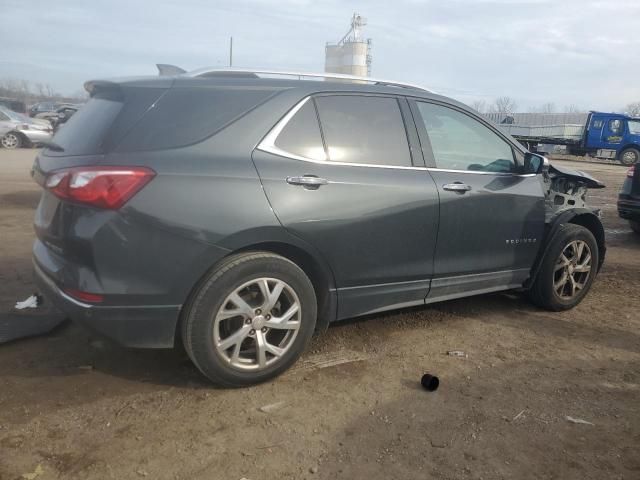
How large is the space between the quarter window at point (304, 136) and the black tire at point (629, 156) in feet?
89.1

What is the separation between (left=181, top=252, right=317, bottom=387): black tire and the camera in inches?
112

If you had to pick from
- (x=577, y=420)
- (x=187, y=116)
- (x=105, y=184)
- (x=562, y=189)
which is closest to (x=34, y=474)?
(x=105, y=184)

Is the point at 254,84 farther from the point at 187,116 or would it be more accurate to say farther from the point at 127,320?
the point at 127,320

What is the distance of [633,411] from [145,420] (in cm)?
272

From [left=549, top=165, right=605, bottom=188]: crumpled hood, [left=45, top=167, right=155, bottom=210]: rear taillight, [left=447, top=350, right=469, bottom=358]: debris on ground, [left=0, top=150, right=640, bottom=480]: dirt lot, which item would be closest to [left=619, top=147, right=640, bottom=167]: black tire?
[left=549, top=165, right=605, bottom=188]: crumpled hood

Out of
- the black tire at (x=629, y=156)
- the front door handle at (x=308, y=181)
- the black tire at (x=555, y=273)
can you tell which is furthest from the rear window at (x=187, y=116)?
the black tire at (x=629, y=156)

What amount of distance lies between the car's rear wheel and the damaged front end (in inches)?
740

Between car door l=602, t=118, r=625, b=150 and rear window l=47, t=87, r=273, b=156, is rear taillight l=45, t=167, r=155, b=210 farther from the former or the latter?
car door l=602, t=118, r=625, b=150

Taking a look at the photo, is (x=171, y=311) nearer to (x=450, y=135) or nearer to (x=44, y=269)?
(x=44, y=269)

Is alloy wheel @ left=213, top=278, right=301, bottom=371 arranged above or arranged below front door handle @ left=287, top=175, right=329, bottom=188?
below

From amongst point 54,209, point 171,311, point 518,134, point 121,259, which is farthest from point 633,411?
point 518,134

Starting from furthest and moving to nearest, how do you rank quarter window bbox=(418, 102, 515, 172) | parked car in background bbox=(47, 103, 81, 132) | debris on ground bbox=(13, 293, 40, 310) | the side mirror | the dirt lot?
the side mirror → debris on ground bbox=(13, 293, 40, 310) → parked car in background bbox=(47, 103, 81, 132) → quarter window bbox=(418, 102, 515, 172) → the dirt lot

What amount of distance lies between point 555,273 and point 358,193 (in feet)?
7.30

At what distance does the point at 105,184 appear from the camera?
2.61 m
